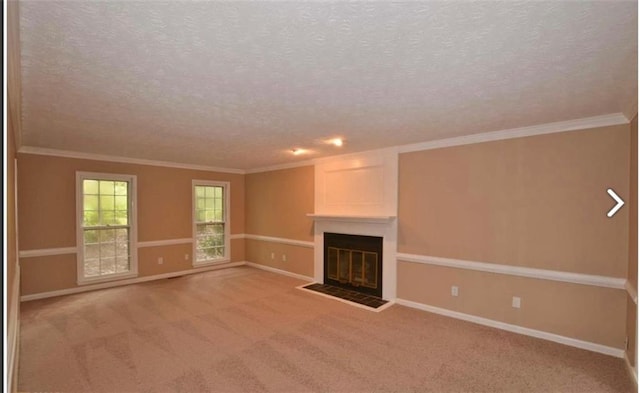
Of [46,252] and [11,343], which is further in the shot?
[46,252]

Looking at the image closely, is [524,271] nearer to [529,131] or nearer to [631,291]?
[631,291]

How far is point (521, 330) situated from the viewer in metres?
3.49

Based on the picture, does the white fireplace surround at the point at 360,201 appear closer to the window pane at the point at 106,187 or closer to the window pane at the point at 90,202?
the window pane at the point at 106,187

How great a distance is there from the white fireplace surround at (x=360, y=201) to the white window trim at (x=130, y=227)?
323cm

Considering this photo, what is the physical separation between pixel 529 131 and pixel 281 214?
14.8ft

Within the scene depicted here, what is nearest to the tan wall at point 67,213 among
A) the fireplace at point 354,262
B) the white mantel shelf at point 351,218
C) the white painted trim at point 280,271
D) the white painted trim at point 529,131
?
the white painted trim at point 280,271

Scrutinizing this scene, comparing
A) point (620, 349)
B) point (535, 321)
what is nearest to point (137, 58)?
point (535, 321)

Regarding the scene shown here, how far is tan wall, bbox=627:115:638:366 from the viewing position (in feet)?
8.59

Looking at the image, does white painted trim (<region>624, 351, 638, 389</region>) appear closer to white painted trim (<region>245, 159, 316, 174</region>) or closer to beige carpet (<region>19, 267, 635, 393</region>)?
beige carpet (<region>19, 267, 635, 393</region>)

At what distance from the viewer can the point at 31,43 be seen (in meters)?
Result: 1.64

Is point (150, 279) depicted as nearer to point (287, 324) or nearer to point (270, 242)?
point (270, 242)

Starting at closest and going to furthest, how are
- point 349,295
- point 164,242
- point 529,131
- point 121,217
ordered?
point 529,131, point 349,295, point 121,217, point 164,242

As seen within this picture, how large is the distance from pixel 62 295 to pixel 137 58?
4.83 metres

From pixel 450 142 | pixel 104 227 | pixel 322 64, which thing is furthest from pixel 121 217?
pixel 450 142
